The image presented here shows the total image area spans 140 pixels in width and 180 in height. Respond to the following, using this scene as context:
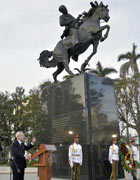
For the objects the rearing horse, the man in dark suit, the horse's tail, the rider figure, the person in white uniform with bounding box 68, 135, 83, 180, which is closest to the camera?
the man in dark suit

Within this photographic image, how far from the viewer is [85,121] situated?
27.8 feet

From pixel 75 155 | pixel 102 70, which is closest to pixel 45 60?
pixel 75 155

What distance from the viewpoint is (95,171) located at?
792cm

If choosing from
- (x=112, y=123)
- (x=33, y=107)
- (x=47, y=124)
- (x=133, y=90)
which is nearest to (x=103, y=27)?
(x=112, y=123)

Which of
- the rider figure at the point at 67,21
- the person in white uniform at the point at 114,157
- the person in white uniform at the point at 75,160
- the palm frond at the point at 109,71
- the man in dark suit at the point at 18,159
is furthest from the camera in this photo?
the palm frond at the point at 109,71

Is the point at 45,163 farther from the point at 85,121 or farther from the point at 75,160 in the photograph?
the point at 85,121

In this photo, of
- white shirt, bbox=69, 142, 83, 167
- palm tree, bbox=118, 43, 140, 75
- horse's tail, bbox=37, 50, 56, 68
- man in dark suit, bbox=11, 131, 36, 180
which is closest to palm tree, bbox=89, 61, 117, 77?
palm tree, bbox=118, 43, 140, 75

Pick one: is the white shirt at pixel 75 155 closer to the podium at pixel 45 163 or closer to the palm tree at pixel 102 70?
the podium at pixel 45 163

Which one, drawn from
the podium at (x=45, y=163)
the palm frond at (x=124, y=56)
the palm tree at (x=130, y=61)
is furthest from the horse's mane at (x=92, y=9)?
the palm frond at (x=124, y=56)

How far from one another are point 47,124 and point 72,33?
3.96 metres

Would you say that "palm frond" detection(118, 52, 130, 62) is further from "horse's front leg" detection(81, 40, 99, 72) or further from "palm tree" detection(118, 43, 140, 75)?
"horse's front leg" detection(81, 40, 99, 72)

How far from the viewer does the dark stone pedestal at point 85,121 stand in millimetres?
8156

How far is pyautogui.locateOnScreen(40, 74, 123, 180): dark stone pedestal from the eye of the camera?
26.8 ft

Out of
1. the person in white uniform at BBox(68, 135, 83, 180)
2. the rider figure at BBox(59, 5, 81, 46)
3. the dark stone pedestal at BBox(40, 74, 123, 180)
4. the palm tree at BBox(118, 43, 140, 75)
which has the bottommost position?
the person in white uniform at BBox(68, 135, 83, 180)
